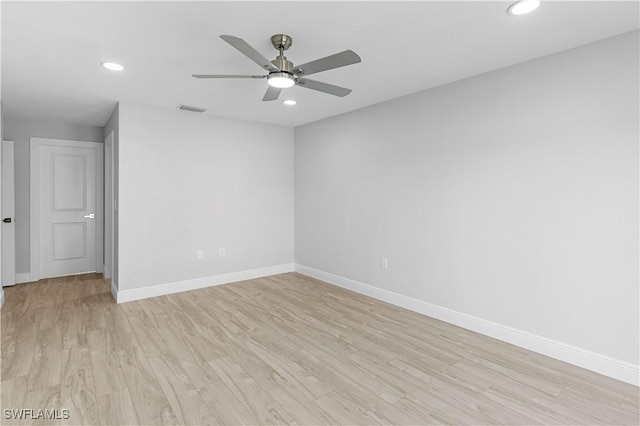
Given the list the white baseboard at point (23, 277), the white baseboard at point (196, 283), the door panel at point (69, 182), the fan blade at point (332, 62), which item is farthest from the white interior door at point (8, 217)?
the fan blade at point (332, 62)

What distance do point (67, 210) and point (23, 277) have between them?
1.09 m

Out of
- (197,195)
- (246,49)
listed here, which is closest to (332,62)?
(246,49)

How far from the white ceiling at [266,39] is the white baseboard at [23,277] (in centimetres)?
A: 267

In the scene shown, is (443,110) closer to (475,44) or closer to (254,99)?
(475,44)

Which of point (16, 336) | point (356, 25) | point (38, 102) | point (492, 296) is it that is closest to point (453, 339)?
point (492, 296)

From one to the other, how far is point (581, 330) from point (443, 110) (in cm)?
224

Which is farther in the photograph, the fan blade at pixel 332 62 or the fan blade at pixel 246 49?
the fan blade at pixel 332 62

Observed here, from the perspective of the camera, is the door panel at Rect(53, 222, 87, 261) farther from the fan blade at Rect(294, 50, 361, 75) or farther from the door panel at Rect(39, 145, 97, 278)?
the fan blade at Rect(294, 50, 361, 75)

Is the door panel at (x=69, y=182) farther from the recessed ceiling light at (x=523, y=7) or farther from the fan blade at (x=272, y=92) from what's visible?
the recessed ceiling light at (x=523, y=7)

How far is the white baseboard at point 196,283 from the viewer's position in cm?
403

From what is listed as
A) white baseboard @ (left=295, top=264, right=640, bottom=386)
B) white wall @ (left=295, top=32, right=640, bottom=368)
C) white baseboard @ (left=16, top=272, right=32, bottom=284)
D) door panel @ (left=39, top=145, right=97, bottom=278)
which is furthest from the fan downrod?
white baseboard @ (left=16, top=272, right=32, bottom=284)

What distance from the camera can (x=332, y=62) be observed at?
2121mm

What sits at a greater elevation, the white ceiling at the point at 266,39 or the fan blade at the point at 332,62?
the white ceiling at the point at 266,39

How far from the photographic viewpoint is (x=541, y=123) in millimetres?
2707
